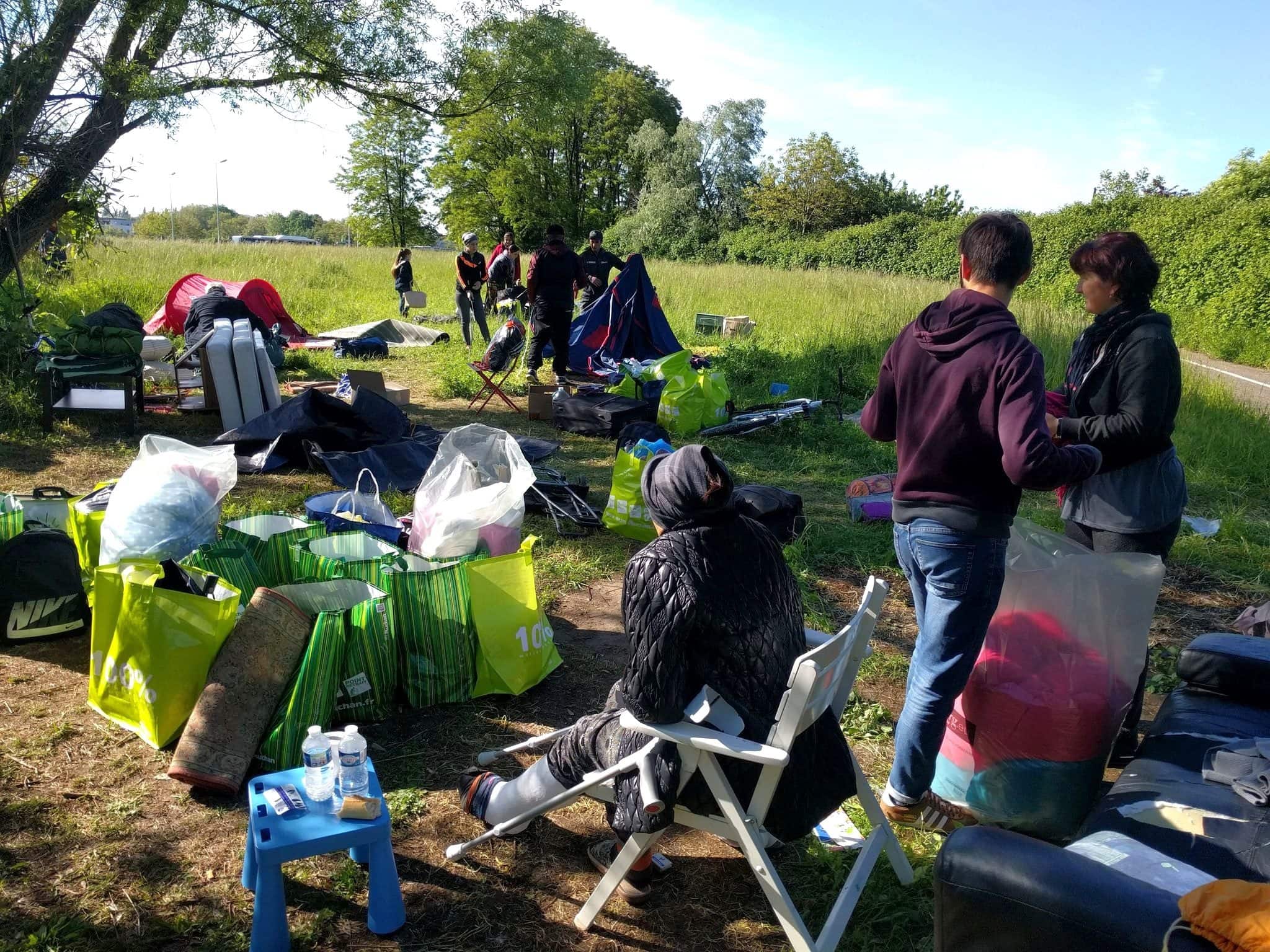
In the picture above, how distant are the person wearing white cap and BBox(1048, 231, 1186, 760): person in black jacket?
32.2 feet

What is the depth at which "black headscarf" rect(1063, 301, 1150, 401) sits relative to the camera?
286cm

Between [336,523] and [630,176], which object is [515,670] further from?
[630,176]

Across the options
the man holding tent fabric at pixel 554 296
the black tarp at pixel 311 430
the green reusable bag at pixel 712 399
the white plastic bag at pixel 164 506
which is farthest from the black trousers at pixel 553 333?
the white plastic bag at pixel 164 506

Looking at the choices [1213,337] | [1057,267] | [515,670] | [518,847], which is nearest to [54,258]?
[515,670]

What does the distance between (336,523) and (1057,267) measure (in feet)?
64.4

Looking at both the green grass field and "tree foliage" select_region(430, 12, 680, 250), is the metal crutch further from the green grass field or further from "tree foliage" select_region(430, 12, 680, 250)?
"tree foliage" select_region(430, 12, 680, 250)

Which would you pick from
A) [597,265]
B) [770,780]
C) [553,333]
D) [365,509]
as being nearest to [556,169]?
[597,265]

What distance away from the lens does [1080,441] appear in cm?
285

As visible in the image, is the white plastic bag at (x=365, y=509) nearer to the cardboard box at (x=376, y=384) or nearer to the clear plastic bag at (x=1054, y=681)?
the clear plastic bag at (x=1054, y=681)

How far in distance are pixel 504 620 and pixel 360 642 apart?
1.78 ft

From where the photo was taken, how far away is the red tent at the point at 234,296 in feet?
37.2

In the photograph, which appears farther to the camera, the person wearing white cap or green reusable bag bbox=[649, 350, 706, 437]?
the person wearing white cap

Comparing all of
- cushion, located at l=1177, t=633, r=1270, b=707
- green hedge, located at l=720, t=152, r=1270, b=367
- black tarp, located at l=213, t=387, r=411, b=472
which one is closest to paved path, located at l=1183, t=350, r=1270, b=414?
green hedge, located at l=720, t=152, r=1270, b=367

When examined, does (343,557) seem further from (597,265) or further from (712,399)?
(597,265)
